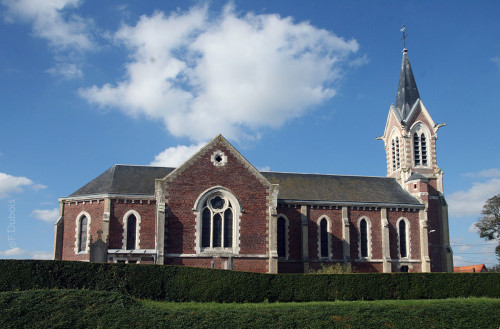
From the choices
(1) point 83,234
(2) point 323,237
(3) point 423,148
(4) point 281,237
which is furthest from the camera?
(3) point 423,148

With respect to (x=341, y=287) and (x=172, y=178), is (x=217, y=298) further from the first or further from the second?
(x=172, y=178)

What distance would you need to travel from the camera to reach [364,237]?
44156 mm

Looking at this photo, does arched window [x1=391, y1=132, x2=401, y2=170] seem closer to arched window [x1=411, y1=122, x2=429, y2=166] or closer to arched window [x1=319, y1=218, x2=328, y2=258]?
arched window [x1=411, y1=122, x2=429, y2=166]

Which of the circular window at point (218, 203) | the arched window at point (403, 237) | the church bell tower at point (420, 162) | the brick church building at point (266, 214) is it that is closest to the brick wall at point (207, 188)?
the brick church building at point (266, 214)

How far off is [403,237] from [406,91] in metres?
17.9

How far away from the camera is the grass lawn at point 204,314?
1972 cm

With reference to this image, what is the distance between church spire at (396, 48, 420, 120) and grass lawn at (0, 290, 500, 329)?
3316cm

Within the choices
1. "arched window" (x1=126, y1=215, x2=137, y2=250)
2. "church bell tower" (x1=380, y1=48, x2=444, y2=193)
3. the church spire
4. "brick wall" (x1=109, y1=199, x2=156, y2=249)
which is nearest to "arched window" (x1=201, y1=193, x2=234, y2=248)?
"brick wall" (x1=109, y1=199, x2=156, y2=249)

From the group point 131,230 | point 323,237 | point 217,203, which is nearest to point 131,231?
point 131,230

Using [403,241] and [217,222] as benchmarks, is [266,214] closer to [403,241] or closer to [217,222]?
[217,222]

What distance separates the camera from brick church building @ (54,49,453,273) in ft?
118

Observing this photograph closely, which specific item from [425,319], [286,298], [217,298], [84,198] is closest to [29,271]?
[217,298]

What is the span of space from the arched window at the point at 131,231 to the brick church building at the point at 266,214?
76mm

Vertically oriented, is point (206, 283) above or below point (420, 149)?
below
